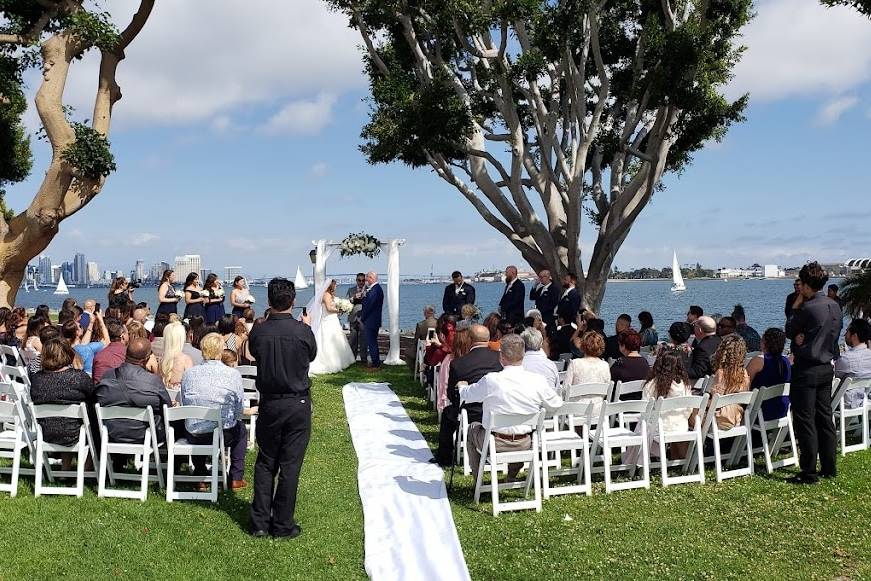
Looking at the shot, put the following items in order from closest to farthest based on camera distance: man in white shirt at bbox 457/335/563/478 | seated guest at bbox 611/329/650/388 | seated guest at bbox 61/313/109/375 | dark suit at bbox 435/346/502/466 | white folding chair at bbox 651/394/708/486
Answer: man in white shirt at bbox 457/335/563/478 → white folding chair at bbox 651/394/708/486 → dark suit at bbox 435/346/502/466 → seated guest at bbox 611/329/650/388 → seated guest at bbox 61/313/109/375

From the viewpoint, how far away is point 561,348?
39.0 feet

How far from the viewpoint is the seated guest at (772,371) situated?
23.9 feet

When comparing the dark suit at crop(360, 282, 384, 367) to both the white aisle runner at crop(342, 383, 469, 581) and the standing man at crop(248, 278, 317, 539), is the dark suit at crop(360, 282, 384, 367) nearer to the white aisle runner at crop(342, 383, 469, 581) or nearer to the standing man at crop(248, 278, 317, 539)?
the white aisle runner at crop(342, 383, 469, 581)

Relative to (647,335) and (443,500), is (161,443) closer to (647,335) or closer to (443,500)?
(443,500)

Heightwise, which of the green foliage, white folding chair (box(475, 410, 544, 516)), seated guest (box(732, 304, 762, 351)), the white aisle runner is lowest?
the white aisle runner

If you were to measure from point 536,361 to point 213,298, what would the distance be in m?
7.70

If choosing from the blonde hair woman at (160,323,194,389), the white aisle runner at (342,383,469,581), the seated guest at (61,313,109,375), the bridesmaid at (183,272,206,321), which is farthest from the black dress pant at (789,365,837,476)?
the bridesmaid at (183,272,206,321)

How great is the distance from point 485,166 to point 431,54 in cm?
254

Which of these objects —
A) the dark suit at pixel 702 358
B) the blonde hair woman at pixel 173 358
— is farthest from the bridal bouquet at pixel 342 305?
the dark suit at pixel 702 358

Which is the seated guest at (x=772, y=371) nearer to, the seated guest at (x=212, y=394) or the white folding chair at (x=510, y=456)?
the white folding chair at (x=510, y=456)

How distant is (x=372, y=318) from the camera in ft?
47.8

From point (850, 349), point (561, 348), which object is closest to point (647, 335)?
point (561, 348)

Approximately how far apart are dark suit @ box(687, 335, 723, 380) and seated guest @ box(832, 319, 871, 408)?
126cm

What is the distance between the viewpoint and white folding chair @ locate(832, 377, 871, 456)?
7.36m
